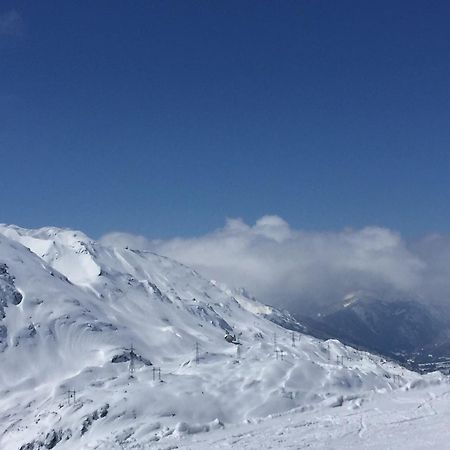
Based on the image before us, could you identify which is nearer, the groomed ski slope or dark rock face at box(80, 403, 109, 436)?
the groomed ski slope

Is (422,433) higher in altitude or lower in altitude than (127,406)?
lower

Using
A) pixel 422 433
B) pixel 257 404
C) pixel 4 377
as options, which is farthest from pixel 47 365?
pixel 422 433

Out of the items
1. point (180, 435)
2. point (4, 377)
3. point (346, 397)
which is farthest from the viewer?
point (4, 377)

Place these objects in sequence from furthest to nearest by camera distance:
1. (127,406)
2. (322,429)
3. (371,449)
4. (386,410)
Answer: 1. (127,406)
2. (386,410)
3. (322,429)
4. (371,449)

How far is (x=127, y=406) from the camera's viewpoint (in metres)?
117

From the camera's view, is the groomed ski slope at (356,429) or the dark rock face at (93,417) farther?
the dark rock face at (93,417)

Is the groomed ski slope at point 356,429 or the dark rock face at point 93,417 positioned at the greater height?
the dark rock face at point 93,417

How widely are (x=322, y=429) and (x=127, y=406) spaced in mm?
61314

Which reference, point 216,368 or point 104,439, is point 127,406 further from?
point 216,368

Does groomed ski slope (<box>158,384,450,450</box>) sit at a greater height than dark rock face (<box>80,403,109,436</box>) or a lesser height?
lesser

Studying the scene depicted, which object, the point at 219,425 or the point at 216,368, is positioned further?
the point at 216,368

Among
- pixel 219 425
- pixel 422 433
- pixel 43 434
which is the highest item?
pixel 43 434

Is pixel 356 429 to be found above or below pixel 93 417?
below

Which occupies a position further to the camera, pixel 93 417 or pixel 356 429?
pixel 93 417
